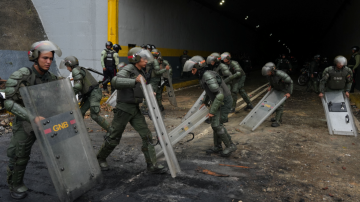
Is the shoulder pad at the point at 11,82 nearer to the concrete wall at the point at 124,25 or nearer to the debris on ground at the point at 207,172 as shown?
the debris on ground at the point at 207,172

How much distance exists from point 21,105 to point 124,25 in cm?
909

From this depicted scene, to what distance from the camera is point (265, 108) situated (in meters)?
6.45

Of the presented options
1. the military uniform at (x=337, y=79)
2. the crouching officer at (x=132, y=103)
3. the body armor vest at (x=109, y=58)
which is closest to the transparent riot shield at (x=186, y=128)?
the crouching officer at (x=132, y=103)

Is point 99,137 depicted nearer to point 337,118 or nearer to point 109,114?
point 109,114

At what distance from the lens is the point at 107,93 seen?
10.4 metres

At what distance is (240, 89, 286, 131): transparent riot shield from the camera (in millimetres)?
6341

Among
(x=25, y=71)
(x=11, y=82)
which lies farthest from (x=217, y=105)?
(x=11, y=82)

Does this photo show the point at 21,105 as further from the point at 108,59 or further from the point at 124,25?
the point at 124,25

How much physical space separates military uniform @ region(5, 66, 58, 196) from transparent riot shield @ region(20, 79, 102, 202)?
19cm

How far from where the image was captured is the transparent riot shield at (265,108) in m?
6.34

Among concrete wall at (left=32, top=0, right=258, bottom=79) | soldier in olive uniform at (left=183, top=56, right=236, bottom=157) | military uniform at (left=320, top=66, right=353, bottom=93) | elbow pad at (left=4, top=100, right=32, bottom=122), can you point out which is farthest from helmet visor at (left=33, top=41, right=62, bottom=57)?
concrete wall at (left=32, top=0, right=258, bottom=79)

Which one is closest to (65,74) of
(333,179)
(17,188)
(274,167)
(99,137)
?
(99,137)

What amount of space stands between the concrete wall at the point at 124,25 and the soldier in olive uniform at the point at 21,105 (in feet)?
27.0

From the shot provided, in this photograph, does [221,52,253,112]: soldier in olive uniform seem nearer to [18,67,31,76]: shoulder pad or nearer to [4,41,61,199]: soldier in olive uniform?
[4,41,61,199]: soldier in olive uniform
